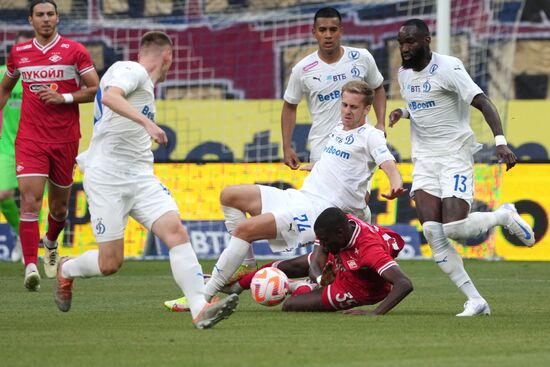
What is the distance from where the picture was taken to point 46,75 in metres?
11.9

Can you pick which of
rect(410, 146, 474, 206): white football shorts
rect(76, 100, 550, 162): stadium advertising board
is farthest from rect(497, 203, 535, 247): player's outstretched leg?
rect(76, 100, 550, 162): stadium advertising board

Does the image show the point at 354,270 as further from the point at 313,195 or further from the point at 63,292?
the point at 63,292

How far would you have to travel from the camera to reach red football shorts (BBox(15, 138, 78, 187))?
11969mm

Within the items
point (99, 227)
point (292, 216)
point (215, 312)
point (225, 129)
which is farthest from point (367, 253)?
point (225, 129)

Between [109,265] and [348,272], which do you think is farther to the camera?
[348,272]

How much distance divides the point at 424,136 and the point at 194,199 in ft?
21.5

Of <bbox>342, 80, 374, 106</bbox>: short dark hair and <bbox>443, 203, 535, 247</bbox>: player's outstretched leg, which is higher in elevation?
<bbox>342, 80, 374, 106</bbox>: short dark hair

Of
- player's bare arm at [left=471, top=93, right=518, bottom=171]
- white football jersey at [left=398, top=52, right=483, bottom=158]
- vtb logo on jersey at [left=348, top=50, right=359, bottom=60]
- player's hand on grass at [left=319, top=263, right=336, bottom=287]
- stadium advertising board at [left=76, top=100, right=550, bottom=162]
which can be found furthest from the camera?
stadium advertising board at [left=76, top=100, right=550, bottom=162]

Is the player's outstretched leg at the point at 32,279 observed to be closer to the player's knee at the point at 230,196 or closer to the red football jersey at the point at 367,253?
the player's knee at the point at 230,196

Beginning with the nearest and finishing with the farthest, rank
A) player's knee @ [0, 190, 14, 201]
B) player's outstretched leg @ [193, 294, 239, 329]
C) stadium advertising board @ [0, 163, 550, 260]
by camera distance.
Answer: player's outstretched leg @ [193, 294, 239, 329] < player's knee @ [0, 190, 14, 201] < stadium advertising board @ [0, 163, 550, 260]

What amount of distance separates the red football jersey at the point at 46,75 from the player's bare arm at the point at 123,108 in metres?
3.64

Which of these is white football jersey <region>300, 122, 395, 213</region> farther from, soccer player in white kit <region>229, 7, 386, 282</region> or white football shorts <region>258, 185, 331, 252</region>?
soccer player in white kit <region>229, 7, 386, 282</region>

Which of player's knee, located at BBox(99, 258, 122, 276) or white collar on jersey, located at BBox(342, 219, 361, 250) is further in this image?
white collar on jersey, located at BBox(342, 219, 361, 250)

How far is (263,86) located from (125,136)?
1387 centimetres
